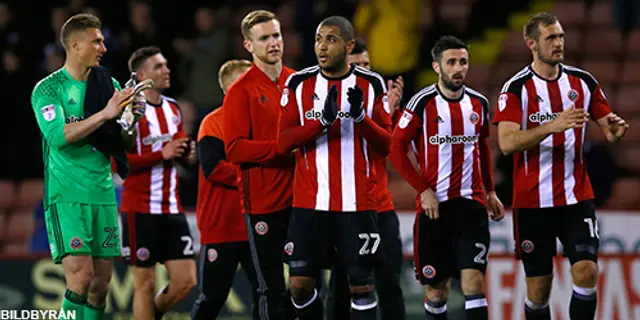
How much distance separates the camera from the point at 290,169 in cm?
749

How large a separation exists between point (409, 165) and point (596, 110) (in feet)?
4.30

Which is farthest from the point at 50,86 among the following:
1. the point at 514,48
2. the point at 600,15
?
the point at 600,15

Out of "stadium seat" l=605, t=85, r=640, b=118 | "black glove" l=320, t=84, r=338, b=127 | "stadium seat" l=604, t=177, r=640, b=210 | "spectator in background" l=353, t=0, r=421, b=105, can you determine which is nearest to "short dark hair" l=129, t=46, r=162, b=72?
"black glove" l=320, t=84, r=338, b=127

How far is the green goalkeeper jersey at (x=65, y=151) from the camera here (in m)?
7.12

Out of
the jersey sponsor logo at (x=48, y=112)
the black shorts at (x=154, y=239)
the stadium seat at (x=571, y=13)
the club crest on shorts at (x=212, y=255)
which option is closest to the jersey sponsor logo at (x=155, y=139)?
the black shorts at (x=154, y=239)

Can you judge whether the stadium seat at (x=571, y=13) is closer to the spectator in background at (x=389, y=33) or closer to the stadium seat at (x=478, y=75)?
the stadium seat at (x=478, y=75)

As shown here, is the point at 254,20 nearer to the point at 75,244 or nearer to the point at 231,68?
the point at 231,68

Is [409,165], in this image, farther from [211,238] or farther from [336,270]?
[211,238]

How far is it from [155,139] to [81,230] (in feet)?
5.55

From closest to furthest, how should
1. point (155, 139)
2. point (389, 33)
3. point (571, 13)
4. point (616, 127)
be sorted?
point (616, 127)
point (155, 139)
point (389, 33)
point (571, 13)

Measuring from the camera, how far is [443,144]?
7836mm

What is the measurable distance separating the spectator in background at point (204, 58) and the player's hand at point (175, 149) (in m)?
4.97

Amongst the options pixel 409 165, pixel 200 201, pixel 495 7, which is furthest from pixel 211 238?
pixel 495 7

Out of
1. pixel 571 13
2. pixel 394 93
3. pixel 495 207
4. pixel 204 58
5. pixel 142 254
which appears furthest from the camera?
pixel 571 13
